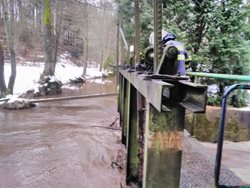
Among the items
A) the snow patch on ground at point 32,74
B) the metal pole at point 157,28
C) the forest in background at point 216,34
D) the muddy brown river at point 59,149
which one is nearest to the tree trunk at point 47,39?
the snow patch on ground at point 32,74

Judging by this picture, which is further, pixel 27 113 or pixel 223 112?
pixel 27 113

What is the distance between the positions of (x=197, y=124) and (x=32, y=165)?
12.2ft

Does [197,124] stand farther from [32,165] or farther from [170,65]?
[170,65]

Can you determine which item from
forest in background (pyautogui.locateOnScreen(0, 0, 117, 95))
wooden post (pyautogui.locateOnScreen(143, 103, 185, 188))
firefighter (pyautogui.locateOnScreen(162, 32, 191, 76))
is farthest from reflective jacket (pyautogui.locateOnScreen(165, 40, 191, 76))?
forest in background (pyautogui.locateOnScreen(0, 0, 117, 95))

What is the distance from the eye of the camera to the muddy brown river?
4.64 meters

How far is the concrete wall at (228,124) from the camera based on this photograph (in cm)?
638

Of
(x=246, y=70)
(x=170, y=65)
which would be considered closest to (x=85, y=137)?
(x=246, y=70)

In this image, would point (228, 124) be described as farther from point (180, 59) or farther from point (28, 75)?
point (28, 75)

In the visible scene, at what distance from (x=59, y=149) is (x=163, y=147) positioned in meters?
4.73

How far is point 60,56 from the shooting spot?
111ft

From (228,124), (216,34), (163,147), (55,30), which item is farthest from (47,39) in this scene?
(163,147)

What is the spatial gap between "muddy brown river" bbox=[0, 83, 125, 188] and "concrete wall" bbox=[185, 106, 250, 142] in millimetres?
1915

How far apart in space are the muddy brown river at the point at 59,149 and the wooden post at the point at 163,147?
98.0 inches

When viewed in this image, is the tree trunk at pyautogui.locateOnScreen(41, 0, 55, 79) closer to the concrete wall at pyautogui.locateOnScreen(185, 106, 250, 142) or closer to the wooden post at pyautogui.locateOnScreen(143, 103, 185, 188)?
the concrete wall at pyautogui.locateOnScreen(185, 106, 250, 142)
